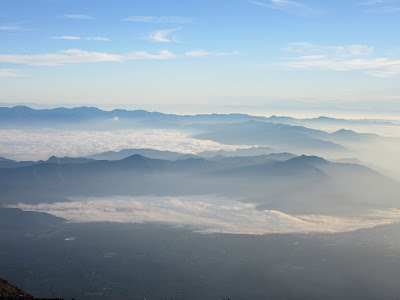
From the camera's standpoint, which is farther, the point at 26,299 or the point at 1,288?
the point at 1,288
